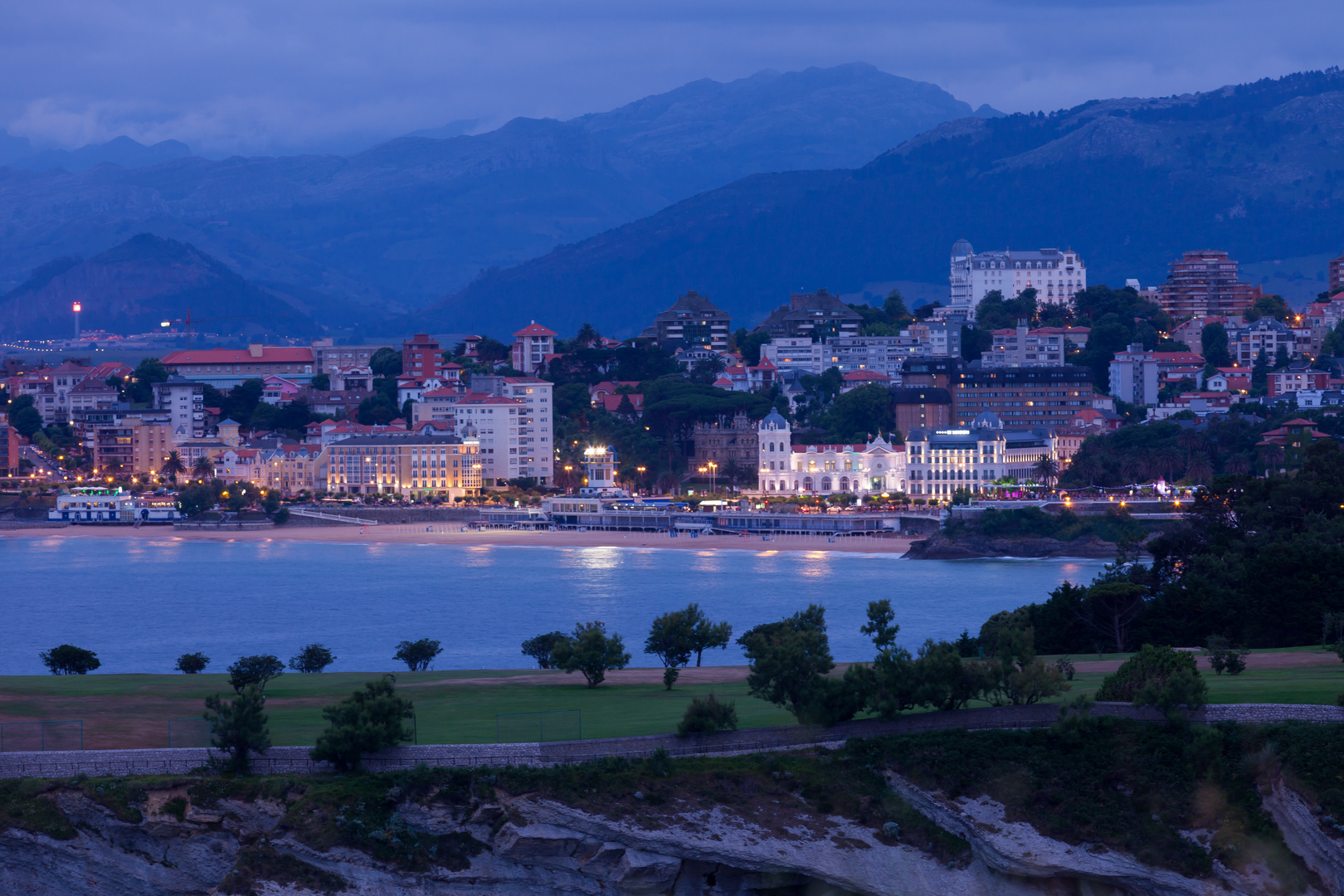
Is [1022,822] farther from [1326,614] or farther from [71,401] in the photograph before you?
[71,401]

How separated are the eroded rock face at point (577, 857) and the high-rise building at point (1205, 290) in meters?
77.0

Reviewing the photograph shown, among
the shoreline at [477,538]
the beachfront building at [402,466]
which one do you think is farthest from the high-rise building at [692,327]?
the shoreline at [477,538]

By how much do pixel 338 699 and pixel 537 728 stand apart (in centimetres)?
379

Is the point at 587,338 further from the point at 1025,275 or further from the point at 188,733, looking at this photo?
the point at 188,733

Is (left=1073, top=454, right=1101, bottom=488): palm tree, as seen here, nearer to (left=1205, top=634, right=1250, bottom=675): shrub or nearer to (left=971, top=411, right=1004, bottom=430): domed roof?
(left=971, top=411, right=1004, bottom=430): domed roof

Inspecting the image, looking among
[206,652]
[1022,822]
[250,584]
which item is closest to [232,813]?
[1022,822]

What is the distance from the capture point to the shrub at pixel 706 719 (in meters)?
16.5

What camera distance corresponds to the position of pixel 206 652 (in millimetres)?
31906

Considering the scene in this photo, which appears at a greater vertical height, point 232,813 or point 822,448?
point 822,448

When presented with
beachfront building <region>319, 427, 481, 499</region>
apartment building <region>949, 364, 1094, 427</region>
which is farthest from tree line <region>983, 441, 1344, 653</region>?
beachfront building <region>319, 427, 481, 499</region>

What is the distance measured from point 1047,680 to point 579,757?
15.2ft

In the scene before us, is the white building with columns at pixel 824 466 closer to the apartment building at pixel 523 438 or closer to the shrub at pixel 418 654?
the apartment building at pixel 523 438

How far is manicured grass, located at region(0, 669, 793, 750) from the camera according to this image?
1747 cm

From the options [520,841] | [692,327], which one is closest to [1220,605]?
[520,841]
